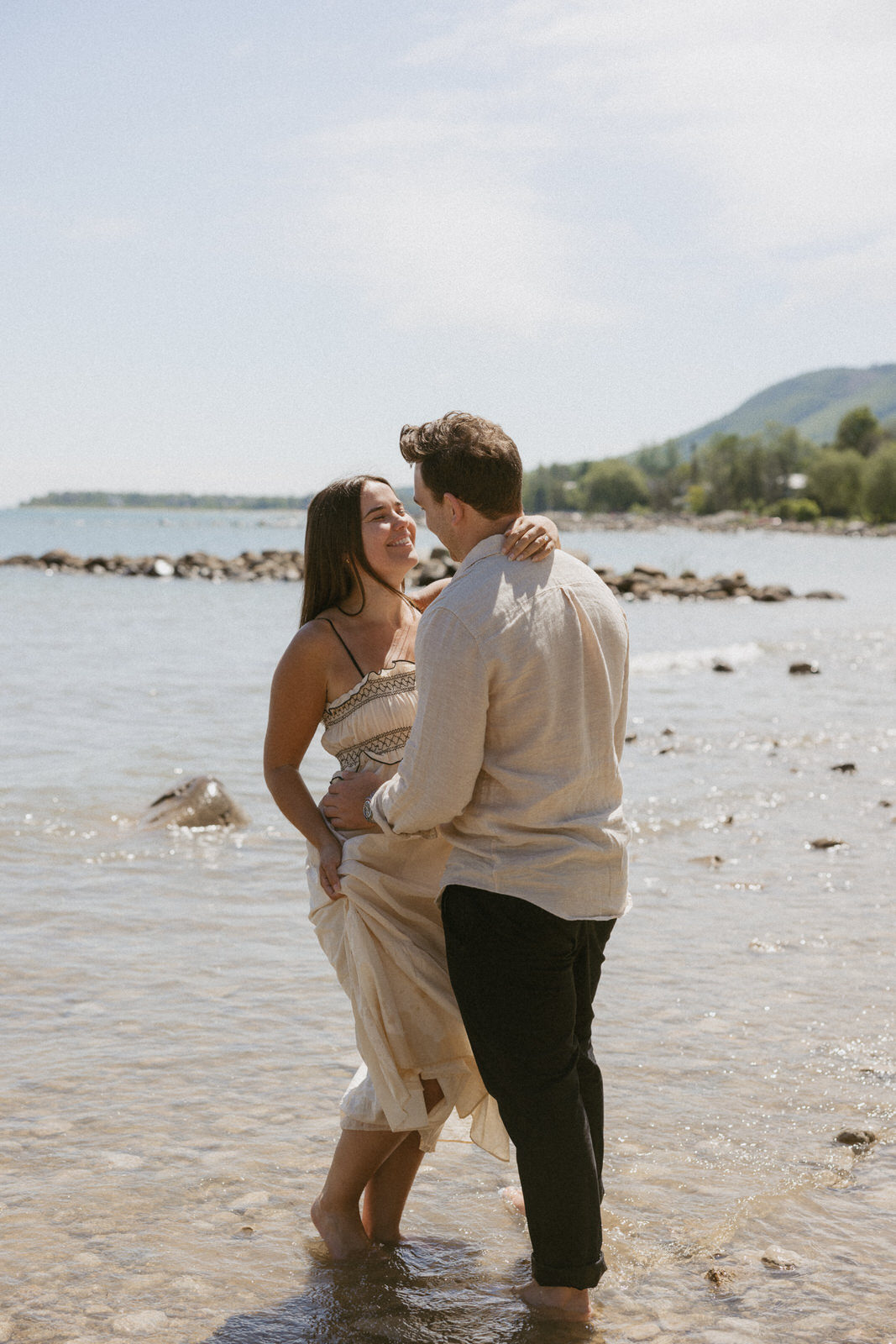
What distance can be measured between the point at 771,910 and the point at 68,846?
200 inches

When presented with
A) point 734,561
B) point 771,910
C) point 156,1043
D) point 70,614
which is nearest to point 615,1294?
point 156,1043

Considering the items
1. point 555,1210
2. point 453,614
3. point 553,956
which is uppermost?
point 453,614

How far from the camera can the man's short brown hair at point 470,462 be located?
123 inches

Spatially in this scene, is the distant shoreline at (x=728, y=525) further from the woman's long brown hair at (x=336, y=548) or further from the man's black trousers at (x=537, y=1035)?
the man's black trousers at (x=537, y=1035)

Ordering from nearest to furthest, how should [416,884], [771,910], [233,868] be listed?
[416,884] → [771,910] → [233,868]

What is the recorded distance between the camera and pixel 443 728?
3053 millimetres

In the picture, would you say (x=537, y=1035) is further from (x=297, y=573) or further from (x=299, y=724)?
(x=297, y=573)

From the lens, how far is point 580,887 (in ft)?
10.3

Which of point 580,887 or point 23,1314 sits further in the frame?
point 23,1314

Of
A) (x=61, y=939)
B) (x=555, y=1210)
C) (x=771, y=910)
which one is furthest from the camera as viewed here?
(x=771, y=910)

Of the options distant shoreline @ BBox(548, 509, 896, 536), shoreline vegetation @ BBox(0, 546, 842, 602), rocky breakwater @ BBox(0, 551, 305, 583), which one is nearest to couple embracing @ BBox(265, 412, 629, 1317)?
shoreline vegetation @ BBox(0, 546, 842, 602)

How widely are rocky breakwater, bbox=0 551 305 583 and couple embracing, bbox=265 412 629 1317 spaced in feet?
147

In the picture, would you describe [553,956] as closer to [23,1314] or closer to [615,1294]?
[615,1294]

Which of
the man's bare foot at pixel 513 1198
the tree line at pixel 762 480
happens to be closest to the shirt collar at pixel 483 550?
the man's bare foot at pixel 513 1198
